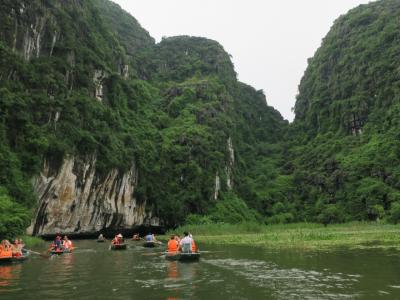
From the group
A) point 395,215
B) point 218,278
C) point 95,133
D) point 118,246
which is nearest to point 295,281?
point 218,278

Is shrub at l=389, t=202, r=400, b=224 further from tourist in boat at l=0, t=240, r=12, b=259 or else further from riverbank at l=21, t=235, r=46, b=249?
tourist in boat at l=0, t=240, r=12, b=259

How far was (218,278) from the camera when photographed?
15.0 metres

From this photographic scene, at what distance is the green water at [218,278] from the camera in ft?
39.8

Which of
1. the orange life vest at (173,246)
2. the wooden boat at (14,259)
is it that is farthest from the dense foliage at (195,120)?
the orange life vest at (173,246)

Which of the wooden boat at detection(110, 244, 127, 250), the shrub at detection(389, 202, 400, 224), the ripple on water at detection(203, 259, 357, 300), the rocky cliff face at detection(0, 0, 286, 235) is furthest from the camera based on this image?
the shrub at detection(389, 202, 400, 224)

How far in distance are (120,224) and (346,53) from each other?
62.4 metres

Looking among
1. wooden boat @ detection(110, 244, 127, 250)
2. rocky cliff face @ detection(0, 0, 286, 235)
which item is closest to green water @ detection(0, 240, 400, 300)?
wooden boat @ detection(110, 244, 127, 250)

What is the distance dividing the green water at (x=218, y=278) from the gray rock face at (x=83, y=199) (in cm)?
1655

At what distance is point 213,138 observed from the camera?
68125 millimetres

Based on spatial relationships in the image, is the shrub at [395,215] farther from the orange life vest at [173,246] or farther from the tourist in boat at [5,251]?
the tourist in boat at [5,251]

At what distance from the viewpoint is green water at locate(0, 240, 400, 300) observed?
12.1 m

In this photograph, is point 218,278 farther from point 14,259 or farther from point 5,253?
point 14,259

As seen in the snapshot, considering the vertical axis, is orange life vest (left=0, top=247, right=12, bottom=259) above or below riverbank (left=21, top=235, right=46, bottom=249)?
below

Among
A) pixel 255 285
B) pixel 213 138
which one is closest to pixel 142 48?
pixel 213 138
